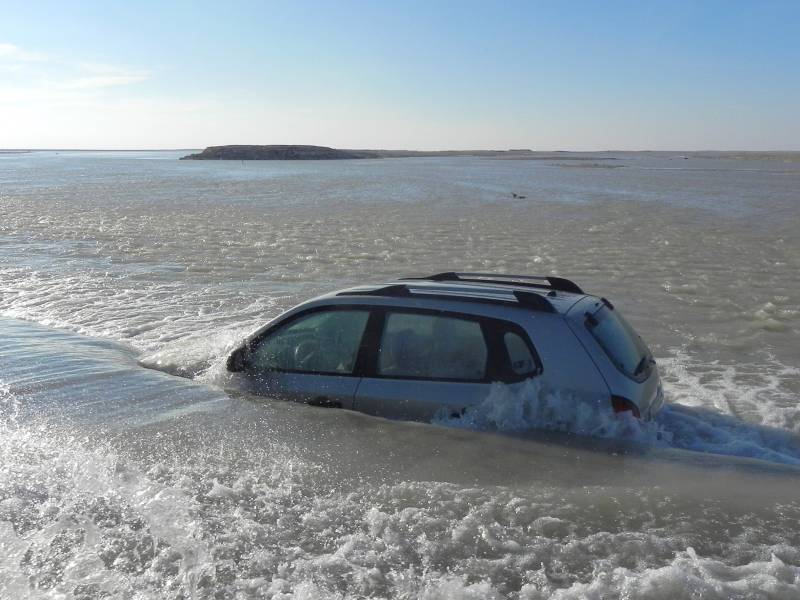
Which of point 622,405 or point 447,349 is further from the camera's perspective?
point 447,349

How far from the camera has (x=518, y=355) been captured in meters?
5.26

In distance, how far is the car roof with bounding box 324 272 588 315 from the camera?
5.38m

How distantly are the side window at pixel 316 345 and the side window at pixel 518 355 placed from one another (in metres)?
1.13

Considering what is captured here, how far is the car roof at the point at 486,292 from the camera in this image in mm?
5383

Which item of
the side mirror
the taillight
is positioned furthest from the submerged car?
the side mirror

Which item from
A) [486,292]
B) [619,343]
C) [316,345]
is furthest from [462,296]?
[316,345]

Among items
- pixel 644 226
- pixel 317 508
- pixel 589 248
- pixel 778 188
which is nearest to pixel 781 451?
pixel 317 508

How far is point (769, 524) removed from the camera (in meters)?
4.39

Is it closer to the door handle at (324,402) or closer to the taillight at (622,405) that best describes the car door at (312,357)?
the door handle at (324,402)

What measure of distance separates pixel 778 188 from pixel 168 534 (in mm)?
44134

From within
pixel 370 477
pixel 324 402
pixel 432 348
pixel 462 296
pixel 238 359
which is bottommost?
pixel 370 477

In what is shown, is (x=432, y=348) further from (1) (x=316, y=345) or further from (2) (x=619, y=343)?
(2) (x=619, y=343)

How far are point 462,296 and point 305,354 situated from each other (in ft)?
4.54

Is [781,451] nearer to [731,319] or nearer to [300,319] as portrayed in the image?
[300,319]
